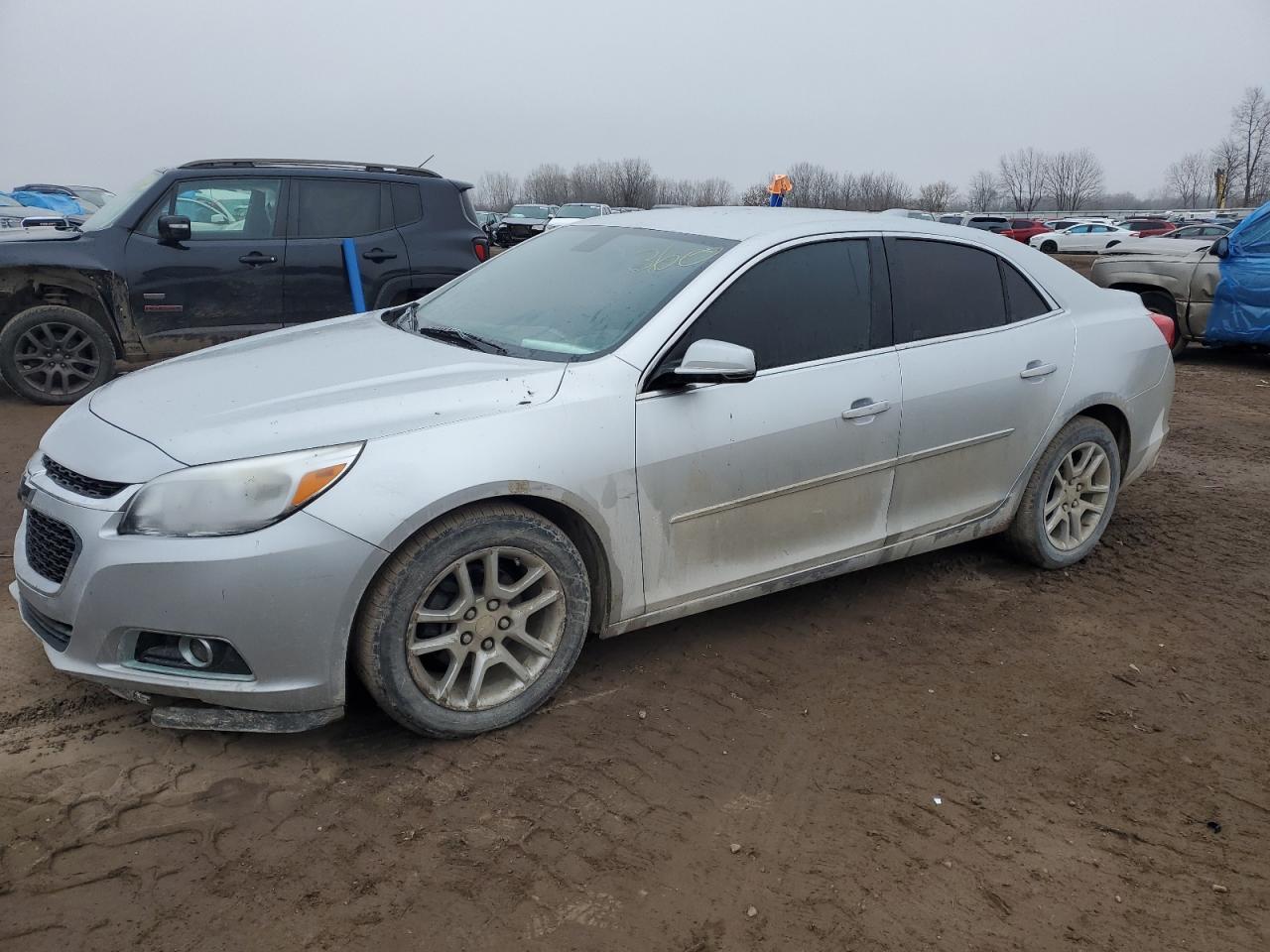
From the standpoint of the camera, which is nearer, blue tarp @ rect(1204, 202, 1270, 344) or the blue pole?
the blue pole

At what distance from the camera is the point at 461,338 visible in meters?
3.67

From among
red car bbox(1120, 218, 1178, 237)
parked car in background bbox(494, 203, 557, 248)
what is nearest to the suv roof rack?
parked car in background bbox(494, 203, 557, 248)

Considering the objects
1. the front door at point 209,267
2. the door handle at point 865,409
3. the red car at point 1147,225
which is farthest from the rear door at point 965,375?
the red car at point 1147,225

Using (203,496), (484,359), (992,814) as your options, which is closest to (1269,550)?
(992,814)

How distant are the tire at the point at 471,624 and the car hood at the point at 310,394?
1.16ft

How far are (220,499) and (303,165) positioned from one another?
20.4 ft

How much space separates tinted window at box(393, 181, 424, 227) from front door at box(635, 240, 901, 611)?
213 inches

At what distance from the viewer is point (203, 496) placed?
106 inches

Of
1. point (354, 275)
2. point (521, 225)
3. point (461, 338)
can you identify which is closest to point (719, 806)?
point (461, 338)

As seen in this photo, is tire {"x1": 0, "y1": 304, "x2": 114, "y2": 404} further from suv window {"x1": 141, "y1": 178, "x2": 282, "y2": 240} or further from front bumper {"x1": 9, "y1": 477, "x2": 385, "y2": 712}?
front bumper {"x1": 9, "y1": 477, "x2": 385, "y2": 712}

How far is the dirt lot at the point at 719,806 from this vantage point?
2.38m

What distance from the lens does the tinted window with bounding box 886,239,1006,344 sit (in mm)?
3953

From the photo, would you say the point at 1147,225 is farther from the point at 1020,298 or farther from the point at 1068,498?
the point at 1020,298

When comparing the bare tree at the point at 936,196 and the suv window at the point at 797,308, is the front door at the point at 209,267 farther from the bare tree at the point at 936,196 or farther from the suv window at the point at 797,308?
the bare tree at the point at 936,196
